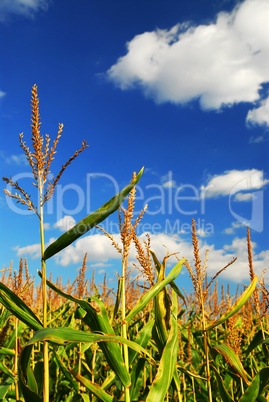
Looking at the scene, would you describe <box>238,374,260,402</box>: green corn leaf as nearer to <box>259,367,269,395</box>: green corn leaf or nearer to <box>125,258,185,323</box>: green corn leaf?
<box>259,367,269,395</box>: green corn leaf

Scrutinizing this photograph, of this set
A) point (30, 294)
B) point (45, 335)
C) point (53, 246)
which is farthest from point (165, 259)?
point (30, 294)

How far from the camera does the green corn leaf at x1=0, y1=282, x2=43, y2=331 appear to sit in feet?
5.03

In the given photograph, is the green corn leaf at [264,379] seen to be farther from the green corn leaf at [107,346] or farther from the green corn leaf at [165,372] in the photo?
the green corn leaf at [107,346]

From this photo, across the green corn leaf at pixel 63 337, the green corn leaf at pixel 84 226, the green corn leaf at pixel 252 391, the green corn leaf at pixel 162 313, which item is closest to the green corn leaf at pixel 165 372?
the green corn leaf at pixel 162 313

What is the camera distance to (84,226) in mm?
1539

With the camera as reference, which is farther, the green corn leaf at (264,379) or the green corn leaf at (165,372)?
the green corn leaf at (264,379)

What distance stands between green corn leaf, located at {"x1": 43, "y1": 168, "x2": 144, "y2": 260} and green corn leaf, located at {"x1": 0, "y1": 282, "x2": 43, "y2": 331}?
Answer: 0.26 meters

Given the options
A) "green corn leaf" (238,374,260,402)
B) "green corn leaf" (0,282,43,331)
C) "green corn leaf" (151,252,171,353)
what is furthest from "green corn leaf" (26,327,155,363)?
"green corn leaf" (238,374,260,402)

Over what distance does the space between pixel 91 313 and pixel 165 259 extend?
0.56 m

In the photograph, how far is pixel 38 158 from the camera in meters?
1.60

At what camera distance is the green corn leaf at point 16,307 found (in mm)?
1534

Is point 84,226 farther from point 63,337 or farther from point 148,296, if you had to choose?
point 148,296

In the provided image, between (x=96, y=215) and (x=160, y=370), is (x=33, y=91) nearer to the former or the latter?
(x=96, y=215)

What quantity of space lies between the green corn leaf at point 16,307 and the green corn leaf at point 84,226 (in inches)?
10.3
